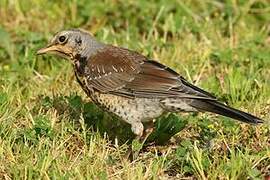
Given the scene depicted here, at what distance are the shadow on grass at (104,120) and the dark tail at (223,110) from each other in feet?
2.00

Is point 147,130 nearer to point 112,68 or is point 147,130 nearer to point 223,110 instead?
point 112,68

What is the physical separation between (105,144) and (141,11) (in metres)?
3.35

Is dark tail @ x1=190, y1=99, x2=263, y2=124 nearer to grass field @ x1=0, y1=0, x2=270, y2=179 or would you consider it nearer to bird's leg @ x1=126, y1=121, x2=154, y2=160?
grass field @ x1=0, y1=0, x2=270, y2=179

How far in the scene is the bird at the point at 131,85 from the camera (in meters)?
5.97

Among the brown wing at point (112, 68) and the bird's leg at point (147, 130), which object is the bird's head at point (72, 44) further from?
the bird's leg at point (147, 130)

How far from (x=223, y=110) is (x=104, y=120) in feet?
4.58

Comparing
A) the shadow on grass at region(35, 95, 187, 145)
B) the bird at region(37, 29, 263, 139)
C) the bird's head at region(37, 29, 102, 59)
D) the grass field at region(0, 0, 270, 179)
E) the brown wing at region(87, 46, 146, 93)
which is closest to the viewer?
the grass field at region(0, 0, 270, 179)

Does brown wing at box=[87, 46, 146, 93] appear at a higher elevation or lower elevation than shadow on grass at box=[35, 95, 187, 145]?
higher

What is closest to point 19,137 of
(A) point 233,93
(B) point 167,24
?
(A) point 233,93

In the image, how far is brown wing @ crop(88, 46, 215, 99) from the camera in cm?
607

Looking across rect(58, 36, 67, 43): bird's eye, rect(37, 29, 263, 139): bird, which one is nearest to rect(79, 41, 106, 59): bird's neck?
rect(37, 29, 263, 139): bird

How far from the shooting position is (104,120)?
22.3 ft

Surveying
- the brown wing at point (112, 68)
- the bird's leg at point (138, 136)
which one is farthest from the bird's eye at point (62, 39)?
the bird's leg at point (138, 136)

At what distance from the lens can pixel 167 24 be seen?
8859 mm
